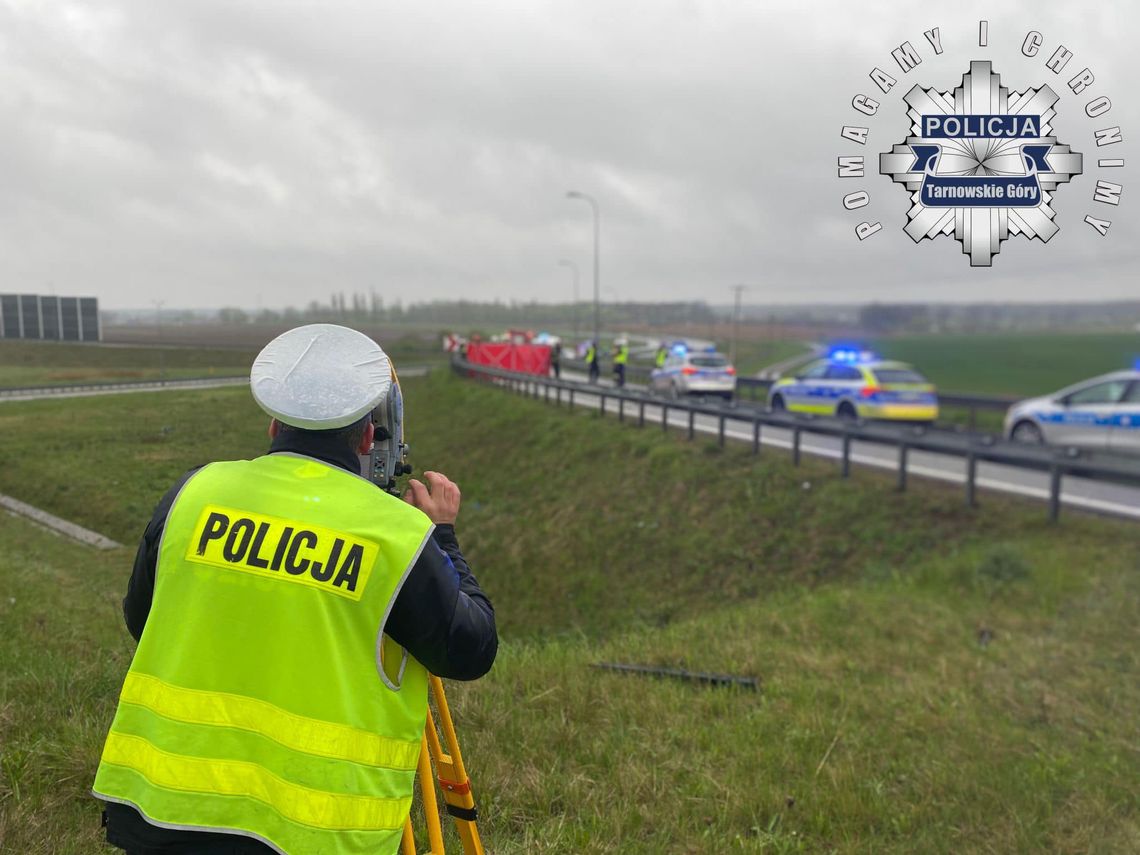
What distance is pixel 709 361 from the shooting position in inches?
1056

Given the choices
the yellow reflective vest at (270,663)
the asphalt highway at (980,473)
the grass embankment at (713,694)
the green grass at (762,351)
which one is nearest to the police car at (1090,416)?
the asphalt highway at (980,473)

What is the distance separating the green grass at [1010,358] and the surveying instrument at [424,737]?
3066 cm

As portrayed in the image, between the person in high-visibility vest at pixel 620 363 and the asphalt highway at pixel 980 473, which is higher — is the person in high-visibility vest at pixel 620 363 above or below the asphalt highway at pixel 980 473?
above

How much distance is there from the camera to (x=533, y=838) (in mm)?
3578

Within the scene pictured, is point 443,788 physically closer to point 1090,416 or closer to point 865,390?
point 1090,416

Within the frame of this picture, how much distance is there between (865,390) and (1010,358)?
81.2ft

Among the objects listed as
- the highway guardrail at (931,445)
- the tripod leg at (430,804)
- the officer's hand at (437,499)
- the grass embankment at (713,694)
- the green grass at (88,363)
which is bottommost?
the grass embankment at (713,694)

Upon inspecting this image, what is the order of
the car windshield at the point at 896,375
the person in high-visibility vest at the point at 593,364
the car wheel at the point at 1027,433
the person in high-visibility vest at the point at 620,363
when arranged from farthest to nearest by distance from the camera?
the person in high-visibility vest at the point at 593,364 → the person in high-visibility vest at the point at 620,363 → the car windshield at the point at 896,375 → the car wheel at the point at 1027,433

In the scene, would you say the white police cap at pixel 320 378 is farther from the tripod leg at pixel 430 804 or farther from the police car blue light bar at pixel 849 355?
the police car blue light bar at pixel 849 355

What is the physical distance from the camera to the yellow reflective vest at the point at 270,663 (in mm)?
1861

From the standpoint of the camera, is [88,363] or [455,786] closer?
[455,786]

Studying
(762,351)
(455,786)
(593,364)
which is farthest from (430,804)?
(762,351)

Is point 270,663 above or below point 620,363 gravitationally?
above

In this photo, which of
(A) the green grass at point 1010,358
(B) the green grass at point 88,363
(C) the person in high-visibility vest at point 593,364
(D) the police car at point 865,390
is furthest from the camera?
(C) the person in high-visibility vest at point 593,364
